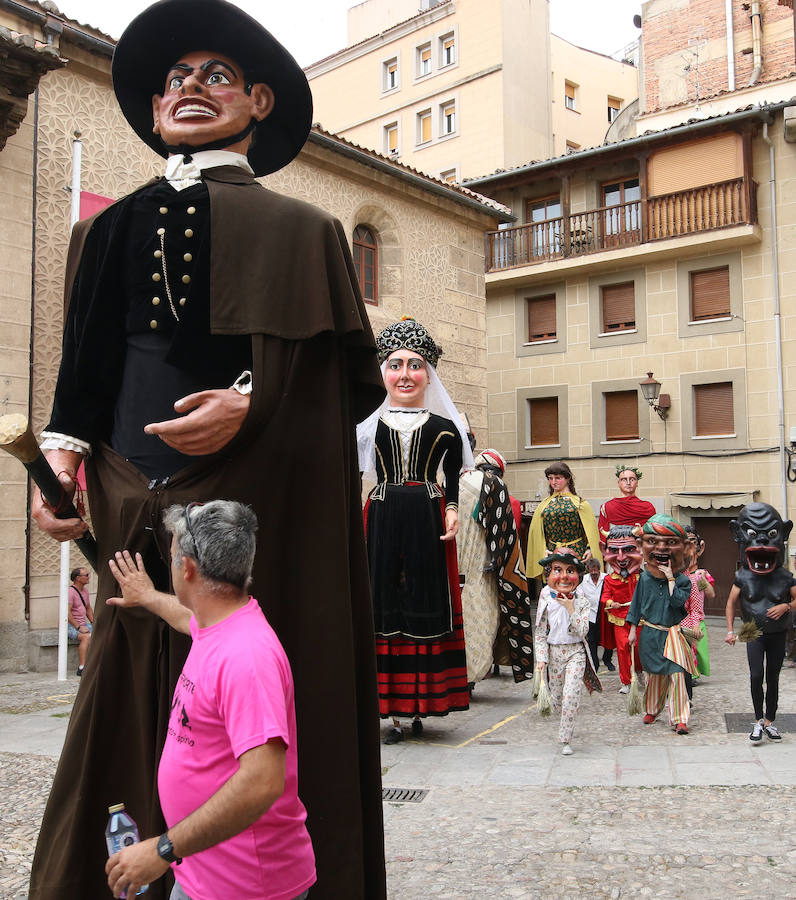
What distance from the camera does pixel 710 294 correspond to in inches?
836

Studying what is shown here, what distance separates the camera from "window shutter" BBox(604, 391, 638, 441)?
869 inches

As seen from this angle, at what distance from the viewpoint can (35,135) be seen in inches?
392

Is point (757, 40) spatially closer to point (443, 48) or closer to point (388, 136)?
point (443, 48)

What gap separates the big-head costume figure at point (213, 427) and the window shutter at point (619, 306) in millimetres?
21023

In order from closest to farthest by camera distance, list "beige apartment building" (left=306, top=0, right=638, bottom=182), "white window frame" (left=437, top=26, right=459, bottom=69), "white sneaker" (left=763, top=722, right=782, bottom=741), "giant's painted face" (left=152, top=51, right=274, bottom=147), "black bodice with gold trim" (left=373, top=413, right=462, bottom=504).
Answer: "giant's painted face" (left=152, top=51, right=274, bottom=147) → "white sneaker" (left=763, top=722, right=782, bottom=741) → "black bodice with gold trim" (left=373, top=413, right=462, bottom=504) → "beige apartment building" (left=306, top=0, right=638, bottom=182) → "white window frame" (left=437, top=26, right=459, bottom=69)

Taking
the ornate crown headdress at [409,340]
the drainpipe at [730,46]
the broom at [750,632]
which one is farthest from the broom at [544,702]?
the drainpipe at [730,46]

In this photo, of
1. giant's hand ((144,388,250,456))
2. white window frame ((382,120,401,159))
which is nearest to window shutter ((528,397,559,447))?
white window frame ((382,120,401,159))

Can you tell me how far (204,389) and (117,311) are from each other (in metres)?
0.32

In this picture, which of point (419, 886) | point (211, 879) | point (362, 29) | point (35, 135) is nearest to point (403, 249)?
point (35, 135)

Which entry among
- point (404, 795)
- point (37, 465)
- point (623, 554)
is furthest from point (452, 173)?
point (37, 465)

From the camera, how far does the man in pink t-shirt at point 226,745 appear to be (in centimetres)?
161

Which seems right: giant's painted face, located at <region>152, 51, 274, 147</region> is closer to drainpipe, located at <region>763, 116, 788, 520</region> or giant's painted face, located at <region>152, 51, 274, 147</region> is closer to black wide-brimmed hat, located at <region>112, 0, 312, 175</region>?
black wide-brimmed hat, located at <region>112, 0, 312, 175</region>

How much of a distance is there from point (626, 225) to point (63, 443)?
2187 centimetres

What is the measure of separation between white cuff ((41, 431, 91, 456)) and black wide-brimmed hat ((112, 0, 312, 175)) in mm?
808
